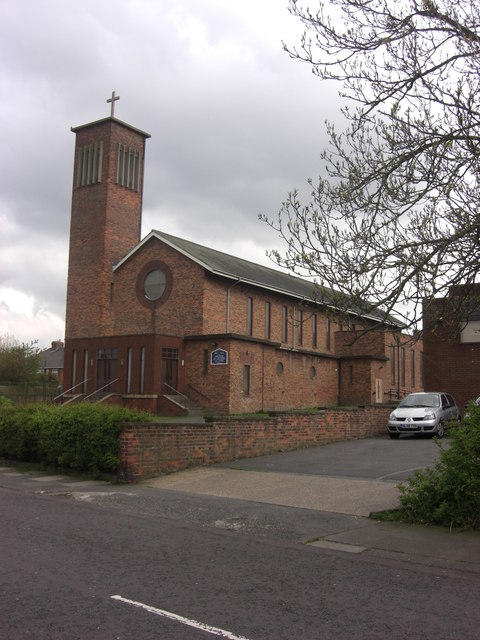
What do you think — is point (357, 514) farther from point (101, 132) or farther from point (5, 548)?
point (101, 132)

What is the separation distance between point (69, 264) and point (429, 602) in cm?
3579

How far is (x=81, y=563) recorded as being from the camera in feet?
21.4

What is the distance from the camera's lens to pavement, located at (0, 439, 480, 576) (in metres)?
7.72

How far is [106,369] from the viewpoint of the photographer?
101 feet

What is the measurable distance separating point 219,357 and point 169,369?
2.75 metres

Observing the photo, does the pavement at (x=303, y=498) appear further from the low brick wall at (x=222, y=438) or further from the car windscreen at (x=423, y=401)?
the car windscreen at (x=423, y=401)

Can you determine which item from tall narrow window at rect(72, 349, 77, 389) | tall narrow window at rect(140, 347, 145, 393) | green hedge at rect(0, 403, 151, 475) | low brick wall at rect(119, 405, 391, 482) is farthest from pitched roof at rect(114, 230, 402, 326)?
green hedge at rect(0, 403, 151, 475)

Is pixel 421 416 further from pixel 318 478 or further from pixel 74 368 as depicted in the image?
pixel 74 368

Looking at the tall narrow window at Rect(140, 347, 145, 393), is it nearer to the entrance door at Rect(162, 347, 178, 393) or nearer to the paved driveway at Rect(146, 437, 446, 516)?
the entrance door at Rect(162, 347, 178, 393)

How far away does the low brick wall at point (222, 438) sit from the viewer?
44.5 ft

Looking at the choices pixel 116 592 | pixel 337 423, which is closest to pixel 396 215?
pixel 116 592

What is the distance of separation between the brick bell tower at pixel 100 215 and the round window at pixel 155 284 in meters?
3.01

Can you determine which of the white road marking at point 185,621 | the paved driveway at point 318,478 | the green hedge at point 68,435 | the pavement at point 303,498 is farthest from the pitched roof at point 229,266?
the white road marking at point 185,621

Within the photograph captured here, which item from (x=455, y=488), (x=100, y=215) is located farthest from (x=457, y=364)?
(x=100, y=215)
